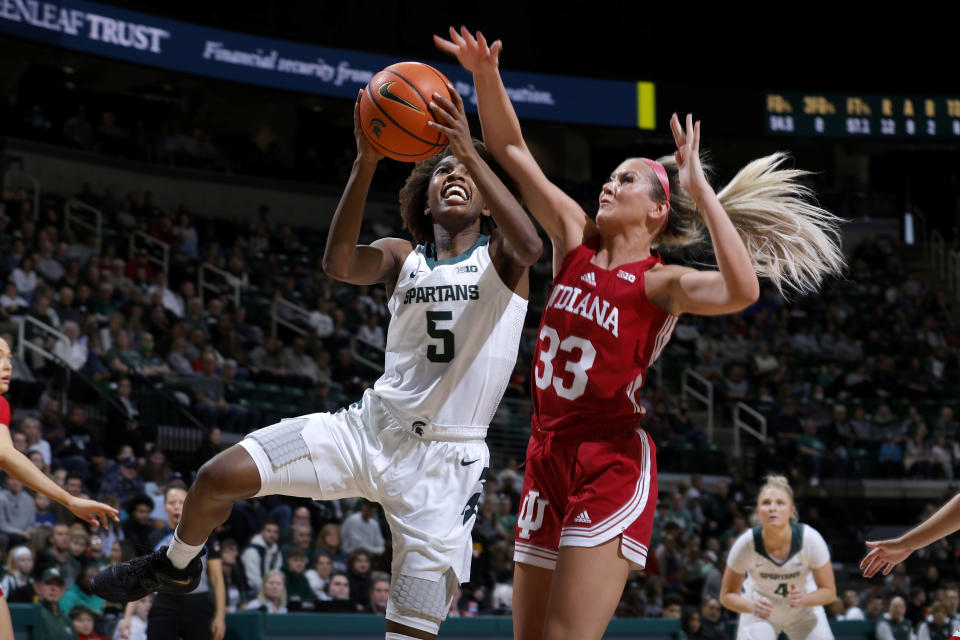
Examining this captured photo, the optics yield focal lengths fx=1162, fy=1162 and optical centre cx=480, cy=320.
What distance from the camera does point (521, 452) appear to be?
52.8 ft

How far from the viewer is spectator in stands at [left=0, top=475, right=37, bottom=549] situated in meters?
9.45

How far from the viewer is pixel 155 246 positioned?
1686 cm

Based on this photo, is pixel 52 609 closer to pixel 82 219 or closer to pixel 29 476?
pixel 29 476

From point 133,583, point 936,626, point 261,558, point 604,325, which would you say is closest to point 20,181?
point 261,558

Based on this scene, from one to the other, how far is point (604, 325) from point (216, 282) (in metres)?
13.4

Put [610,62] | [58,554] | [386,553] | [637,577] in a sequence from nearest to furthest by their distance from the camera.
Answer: [58,554]
[386,553]
[637,577]
[610,62]

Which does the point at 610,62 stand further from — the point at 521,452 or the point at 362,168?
the point at 362,168

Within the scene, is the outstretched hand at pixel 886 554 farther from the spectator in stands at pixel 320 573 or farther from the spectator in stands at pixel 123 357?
the spectator in stands at pixel 123 357

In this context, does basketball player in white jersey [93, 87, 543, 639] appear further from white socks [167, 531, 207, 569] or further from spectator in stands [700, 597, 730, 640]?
Result: spectator in stands [700, 597, 730, 640]

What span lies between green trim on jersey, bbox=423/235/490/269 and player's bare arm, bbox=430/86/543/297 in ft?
0.39

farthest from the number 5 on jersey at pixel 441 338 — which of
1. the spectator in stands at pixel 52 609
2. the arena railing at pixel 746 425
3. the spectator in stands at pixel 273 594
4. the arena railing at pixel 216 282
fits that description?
the arena railing at pixel 746 425

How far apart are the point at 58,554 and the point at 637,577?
6.15m

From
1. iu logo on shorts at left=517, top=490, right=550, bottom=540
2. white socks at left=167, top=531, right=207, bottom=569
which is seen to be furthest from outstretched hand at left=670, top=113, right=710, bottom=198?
white socks at left=167, top=531, right=207, bottom=569

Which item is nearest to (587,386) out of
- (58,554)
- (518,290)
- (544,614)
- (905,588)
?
(518,290)
